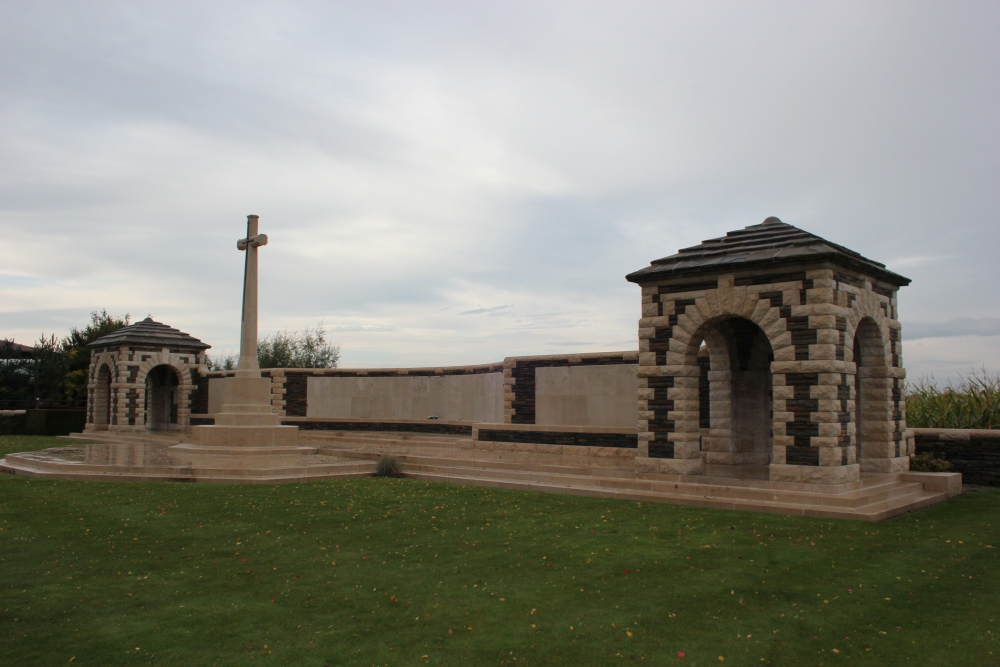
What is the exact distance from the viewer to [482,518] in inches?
417

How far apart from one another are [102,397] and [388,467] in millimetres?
21641

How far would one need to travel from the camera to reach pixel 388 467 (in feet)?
52.1

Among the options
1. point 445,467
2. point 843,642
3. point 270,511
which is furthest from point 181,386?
point 843,642

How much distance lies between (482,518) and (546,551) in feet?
6.87

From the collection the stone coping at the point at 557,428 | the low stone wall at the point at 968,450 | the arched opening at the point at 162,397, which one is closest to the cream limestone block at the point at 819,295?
the stone coping at the point at 557,428

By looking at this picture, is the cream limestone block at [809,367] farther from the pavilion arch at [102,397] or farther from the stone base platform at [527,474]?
the pavilion arch at [102,397]

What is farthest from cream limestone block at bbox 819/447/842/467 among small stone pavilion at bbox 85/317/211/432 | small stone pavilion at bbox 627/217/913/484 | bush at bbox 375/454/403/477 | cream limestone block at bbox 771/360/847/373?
small stone pavilion at bbox 85/317/211/432

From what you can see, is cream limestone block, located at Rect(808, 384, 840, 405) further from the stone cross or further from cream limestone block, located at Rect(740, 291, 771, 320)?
the stone cross

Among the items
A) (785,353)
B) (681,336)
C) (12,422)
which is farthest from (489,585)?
(12,422)

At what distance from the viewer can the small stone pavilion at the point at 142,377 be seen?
30.6 metres

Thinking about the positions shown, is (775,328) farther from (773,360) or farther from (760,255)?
(760,255)

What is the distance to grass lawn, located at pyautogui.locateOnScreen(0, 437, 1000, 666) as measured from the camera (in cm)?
582

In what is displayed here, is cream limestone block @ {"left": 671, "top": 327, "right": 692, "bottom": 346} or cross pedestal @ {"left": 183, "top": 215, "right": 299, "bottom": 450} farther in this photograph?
cross pedestal @ {"left": 183, "top": 215, "right": 299, "bottom": 450}

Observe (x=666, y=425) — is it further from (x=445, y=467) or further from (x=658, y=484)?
(x=445, y=467)
